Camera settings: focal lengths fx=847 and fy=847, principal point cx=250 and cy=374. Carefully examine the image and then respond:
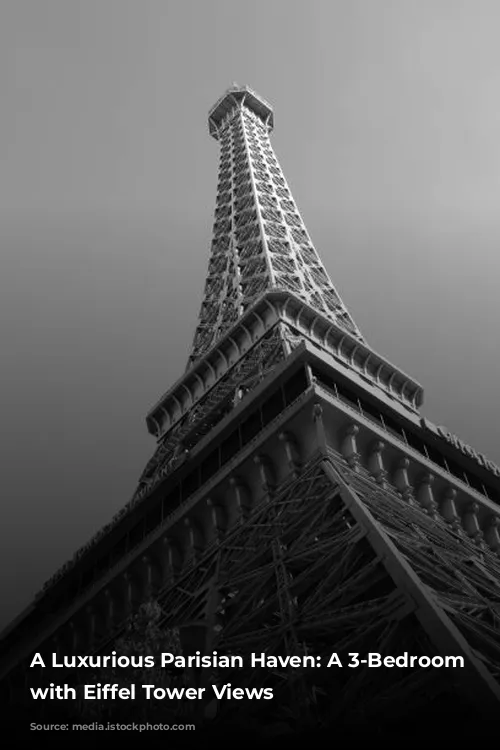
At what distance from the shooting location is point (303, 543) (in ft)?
61.7

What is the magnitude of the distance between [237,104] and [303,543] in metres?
77.3

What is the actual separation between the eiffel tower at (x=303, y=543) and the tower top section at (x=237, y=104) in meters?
54.1

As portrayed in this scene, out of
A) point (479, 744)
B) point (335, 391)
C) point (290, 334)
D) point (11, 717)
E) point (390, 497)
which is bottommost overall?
point (479, 744)

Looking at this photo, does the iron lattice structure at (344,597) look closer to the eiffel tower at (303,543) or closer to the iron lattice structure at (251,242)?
the eiffel tower at (303,543)

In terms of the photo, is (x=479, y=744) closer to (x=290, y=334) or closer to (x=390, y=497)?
(x=390, y=497)

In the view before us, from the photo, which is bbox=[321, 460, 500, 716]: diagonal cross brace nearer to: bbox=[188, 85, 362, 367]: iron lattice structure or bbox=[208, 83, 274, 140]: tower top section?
bbox=[188, 85, 362, 367]: iron lattice structure

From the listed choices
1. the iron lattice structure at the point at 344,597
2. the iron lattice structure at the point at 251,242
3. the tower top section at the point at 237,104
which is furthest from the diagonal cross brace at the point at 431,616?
the tower top section at the point at 237,104

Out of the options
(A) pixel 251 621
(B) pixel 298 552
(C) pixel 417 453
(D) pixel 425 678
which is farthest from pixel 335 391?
(D) pixel 425 678

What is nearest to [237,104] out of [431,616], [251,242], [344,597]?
[251,242]

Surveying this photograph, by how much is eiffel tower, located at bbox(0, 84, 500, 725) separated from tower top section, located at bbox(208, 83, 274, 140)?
177 ft

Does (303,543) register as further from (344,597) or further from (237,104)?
(237,104)

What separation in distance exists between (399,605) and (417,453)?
1353 cm

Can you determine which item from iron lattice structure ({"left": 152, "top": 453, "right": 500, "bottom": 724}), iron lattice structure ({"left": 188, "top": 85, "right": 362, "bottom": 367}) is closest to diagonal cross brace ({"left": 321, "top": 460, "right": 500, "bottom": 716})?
iron lattice structure ({"left": 152, "top": 453, "right": 500, "bottom": 724})

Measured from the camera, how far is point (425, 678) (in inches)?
448
